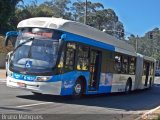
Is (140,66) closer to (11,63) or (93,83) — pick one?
(93,83)

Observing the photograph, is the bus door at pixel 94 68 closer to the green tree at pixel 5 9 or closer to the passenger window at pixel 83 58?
the passenger window at pixel 83 58

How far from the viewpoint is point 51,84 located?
57.1 ft

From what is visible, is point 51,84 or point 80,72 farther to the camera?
point 80,72

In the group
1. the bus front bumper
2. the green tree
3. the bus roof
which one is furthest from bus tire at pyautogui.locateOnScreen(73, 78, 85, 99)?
the green tree

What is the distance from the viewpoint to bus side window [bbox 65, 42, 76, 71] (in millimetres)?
18367

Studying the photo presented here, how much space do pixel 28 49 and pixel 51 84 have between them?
1698 mm

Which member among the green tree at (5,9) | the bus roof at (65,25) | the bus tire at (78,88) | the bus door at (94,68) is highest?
the green tree at (5,9)

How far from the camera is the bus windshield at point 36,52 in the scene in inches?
691

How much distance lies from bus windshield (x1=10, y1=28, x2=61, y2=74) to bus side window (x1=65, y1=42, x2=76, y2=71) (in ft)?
2.42

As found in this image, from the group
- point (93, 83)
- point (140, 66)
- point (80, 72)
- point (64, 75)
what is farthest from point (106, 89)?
point (140, 66)

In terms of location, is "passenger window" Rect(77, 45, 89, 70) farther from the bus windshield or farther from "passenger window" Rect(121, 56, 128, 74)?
"passenger window" Rect(121, 56, 128, 74)

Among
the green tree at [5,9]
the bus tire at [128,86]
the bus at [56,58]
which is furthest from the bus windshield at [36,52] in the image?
the green tree at [5,9]

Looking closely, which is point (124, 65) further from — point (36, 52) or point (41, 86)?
point (41, 86)

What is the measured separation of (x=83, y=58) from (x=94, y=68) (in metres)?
1.77
